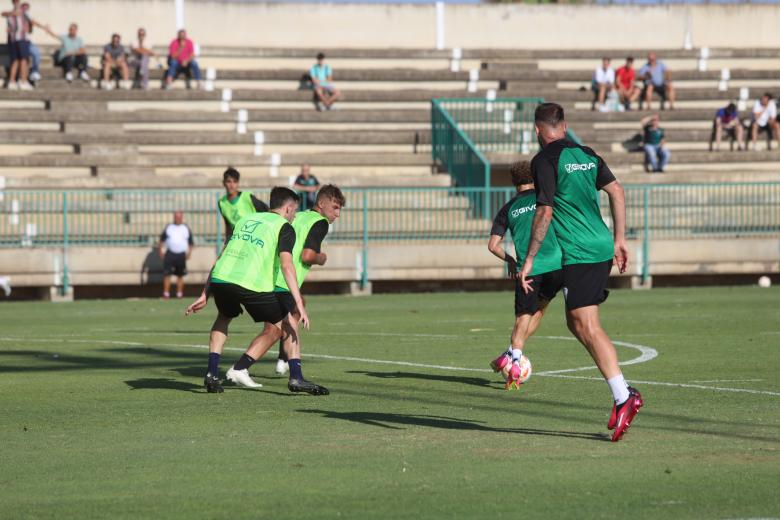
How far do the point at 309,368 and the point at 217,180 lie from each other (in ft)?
58.8

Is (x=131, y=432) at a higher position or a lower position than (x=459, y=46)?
lower

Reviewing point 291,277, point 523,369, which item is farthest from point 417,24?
point 291,277

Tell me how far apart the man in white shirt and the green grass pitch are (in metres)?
8.96

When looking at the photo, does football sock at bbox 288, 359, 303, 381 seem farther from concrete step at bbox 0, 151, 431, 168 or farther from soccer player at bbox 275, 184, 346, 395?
concrete step at bbox 0, 151, 431, 168

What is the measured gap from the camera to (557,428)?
871 cm

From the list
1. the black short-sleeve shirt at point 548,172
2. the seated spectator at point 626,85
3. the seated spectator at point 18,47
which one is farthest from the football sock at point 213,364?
the seated spectator at point 626,85

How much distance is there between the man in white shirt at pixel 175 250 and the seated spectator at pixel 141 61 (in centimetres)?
950

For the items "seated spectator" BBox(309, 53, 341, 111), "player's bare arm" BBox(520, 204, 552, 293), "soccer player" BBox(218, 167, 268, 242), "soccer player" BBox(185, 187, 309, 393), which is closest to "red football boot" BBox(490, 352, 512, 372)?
"soccer player" BBox(185, 187, 309, 393)

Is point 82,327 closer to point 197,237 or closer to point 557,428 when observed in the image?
point 197,237

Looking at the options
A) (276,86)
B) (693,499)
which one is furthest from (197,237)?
(693,499)

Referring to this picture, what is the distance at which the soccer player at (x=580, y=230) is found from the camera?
8.12m

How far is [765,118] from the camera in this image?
3428cm

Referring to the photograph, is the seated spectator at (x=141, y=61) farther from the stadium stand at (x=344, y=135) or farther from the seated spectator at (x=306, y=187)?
the seated spectator at (x=306, y=187)

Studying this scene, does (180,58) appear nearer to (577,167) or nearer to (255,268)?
(255,268)
